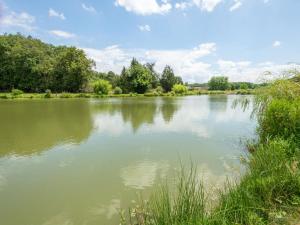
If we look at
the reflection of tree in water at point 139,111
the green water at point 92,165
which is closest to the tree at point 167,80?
the reflection of tree in water at point 139,111

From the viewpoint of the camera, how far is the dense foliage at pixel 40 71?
174 ft

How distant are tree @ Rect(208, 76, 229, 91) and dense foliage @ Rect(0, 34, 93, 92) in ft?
190

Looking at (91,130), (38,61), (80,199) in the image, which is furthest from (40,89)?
(80,199)

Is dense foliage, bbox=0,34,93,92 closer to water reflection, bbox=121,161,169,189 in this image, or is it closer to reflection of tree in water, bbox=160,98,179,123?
reflection of tree in water, bbox=160,98,179,123

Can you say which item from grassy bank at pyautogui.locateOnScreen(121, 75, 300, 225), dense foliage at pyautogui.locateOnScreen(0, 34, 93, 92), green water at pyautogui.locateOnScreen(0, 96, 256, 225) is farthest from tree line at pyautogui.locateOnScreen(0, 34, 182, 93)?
grassy bank at pyautogui.locateOnScreen(121, 75, 300, 225)

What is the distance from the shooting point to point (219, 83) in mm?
99000

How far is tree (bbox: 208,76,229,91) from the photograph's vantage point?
9781 cm

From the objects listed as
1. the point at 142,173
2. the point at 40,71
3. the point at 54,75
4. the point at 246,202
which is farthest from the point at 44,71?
the point at 246,202

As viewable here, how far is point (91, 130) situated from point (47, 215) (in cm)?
827

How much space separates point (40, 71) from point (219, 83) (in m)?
66.0

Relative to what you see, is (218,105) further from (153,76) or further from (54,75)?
(153,76)

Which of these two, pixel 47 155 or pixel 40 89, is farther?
pixel 40 89

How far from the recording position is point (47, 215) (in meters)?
4.43

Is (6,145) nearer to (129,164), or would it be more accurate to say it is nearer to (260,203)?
(129,164)
